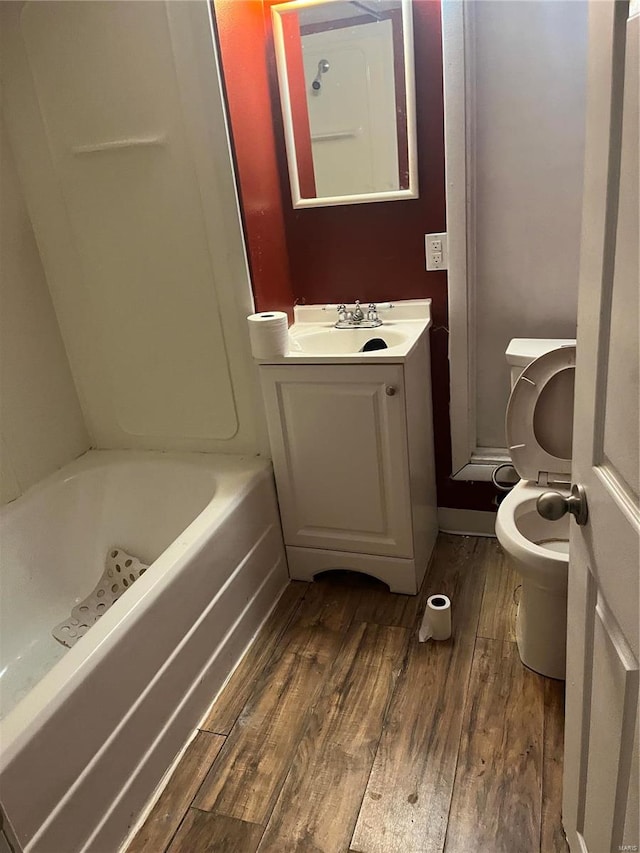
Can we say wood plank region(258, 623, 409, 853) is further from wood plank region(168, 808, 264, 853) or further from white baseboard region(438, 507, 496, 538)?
white baseboard region(438, 507, 496, 538)

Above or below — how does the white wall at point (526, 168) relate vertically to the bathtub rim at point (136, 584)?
above

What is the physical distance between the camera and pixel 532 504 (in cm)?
185

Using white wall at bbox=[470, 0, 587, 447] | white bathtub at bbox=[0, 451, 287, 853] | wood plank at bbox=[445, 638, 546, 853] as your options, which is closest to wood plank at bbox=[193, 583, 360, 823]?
white bathtub at bbox=[0, 451, 287, 853]

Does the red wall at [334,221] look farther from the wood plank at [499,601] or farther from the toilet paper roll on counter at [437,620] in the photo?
the toilet paper roll on counter at [437,620]

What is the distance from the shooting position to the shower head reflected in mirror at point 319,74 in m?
2.06

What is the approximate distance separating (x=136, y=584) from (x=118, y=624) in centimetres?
14

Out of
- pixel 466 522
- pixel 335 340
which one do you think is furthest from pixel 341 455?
pixel 466 522

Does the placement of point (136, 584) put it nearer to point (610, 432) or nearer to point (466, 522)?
point (610, 432)

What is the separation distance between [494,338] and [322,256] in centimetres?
69

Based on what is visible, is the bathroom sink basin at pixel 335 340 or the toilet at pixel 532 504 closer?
the toilet at pixel 532 504

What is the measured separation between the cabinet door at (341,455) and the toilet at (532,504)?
357mm

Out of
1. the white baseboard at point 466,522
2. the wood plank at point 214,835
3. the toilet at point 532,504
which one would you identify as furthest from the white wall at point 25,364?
the toilet at point 532,504

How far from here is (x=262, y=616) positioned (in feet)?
6.85

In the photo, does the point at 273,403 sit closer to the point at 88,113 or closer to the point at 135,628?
the point at 135,628
